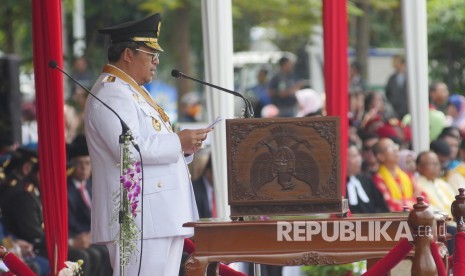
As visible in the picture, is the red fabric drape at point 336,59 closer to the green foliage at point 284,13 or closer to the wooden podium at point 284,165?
the wooden podium at point 284,165

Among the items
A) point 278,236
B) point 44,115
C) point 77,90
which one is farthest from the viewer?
point 77,90

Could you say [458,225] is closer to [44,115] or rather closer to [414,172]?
[44,115]

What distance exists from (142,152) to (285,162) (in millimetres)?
756

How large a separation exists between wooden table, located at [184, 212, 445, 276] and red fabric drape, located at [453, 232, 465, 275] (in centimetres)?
47

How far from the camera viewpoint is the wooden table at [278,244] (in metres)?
6.17

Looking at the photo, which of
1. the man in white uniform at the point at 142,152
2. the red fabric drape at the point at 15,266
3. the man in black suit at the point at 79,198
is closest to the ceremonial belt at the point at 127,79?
the man in white uniform at the point at 142,152

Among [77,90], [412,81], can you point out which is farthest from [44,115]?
[77,90]

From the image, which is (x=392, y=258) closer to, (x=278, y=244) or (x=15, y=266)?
(x=278, y=244)

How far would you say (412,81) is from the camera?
10.8 metres

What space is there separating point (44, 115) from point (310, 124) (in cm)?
220

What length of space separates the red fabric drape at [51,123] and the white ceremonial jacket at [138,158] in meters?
1.14

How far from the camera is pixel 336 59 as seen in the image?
9.23m

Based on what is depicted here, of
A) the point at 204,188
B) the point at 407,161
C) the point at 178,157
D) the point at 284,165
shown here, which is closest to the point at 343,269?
the point at 204,188

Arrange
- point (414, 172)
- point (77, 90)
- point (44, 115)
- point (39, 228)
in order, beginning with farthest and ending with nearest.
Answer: point (77, 90) → point (414, 172) → point (39, 228) → point (44, 115)
